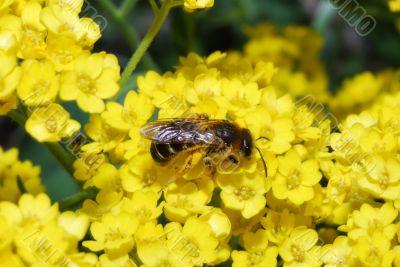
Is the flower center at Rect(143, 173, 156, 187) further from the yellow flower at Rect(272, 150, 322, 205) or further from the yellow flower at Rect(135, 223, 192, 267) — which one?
the yellow flower at Rect(272, 150, 322, 205)

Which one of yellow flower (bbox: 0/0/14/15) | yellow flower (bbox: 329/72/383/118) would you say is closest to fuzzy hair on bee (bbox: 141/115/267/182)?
yellow flower (bbox: 0/0/14/15)

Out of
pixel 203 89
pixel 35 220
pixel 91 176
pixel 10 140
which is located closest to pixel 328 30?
pixel 10 140

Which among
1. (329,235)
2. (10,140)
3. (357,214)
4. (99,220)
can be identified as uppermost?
(357,214)

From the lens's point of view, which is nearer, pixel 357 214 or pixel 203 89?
pixel 357 214

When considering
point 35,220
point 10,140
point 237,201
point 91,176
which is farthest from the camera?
point 10,140

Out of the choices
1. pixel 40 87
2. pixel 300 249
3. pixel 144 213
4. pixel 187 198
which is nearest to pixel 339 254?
pixel 300 249

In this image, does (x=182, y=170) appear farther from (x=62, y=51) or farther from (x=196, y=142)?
(x=62, y=51)

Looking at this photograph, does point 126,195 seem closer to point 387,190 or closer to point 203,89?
point 203,89
